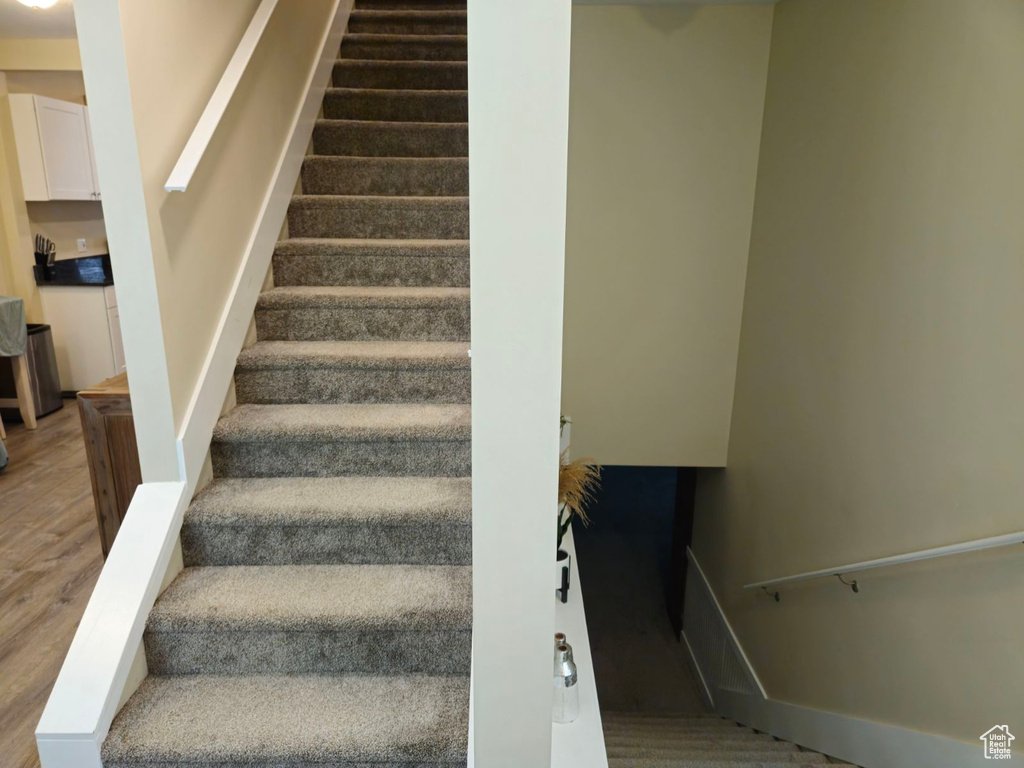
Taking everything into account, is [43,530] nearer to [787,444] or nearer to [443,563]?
[443,563]

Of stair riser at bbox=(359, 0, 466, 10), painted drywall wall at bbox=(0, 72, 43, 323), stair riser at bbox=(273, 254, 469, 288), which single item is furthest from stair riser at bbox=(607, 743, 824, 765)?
painted drywall wall at bbox=(0, 72, 43, 323)

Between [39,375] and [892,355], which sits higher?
[892,355]

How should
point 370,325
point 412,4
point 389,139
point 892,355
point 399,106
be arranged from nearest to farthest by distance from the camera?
point 892,355
point 370,325
point 389,139
point 399,106
point 412,4

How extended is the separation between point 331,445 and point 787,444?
89.7 inches

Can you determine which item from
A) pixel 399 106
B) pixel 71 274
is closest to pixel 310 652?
pixel 399 106

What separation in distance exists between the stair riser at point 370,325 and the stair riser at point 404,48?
199 cm

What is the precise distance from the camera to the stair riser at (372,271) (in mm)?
2918

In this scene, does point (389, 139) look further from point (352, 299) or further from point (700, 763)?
point (700, 763)

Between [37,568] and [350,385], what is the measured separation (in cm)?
175

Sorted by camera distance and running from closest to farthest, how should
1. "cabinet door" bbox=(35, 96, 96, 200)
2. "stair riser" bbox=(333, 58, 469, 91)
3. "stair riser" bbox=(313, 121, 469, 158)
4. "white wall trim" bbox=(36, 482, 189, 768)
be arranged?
"white wall trim" bbox=(36, 482, 189, 768) → "stair riser" bbox=(313, 121, 469, 158) → "stair riser" bbox=(333, 58, 469, 91) → "cabinet door" bbox=(35, 96, 96, 200)

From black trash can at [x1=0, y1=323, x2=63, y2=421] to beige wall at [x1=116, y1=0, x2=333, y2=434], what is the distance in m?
3.25

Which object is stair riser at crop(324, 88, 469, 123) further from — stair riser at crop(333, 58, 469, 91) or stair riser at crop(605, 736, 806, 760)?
stair riser at crop(605, 736, 806, 760)

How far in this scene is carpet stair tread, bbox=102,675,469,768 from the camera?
1666mm

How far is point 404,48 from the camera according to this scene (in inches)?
156
